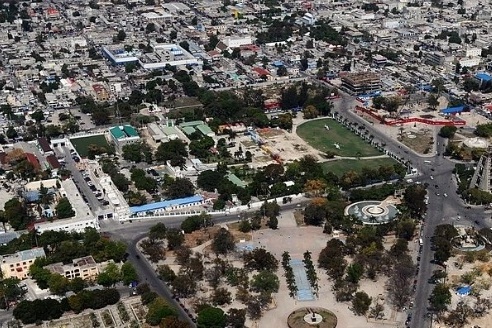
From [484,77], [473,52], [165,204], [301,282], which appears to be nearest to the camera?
[301,282]

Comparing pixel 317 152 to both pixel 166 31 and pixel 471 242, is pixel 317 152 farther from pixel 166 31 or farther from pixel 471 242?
pixel 166 31

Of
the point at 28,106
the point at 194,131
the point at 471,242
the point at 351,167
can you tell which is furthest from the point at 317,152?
the point at 28,106

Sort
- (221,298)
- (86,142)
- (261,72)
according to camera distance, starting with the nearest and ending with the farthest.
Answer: (221,298) → (86,142) → (261,72)

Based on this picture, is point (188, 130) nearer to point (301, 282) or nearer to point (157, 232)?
point (157, 232)

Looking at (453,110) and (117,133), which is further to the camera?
(453,110)

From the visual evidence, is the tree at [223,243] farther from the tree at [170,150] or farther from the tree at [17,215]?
the tree at [170,150]

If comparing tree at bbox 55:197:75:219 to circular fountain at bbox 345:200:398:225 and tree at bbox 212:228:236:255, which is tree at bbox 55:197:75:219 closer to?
tree at bbox 212:228:236:255

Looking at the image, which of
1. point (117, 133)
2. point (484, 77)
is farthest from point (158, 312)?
point (484, 77)
